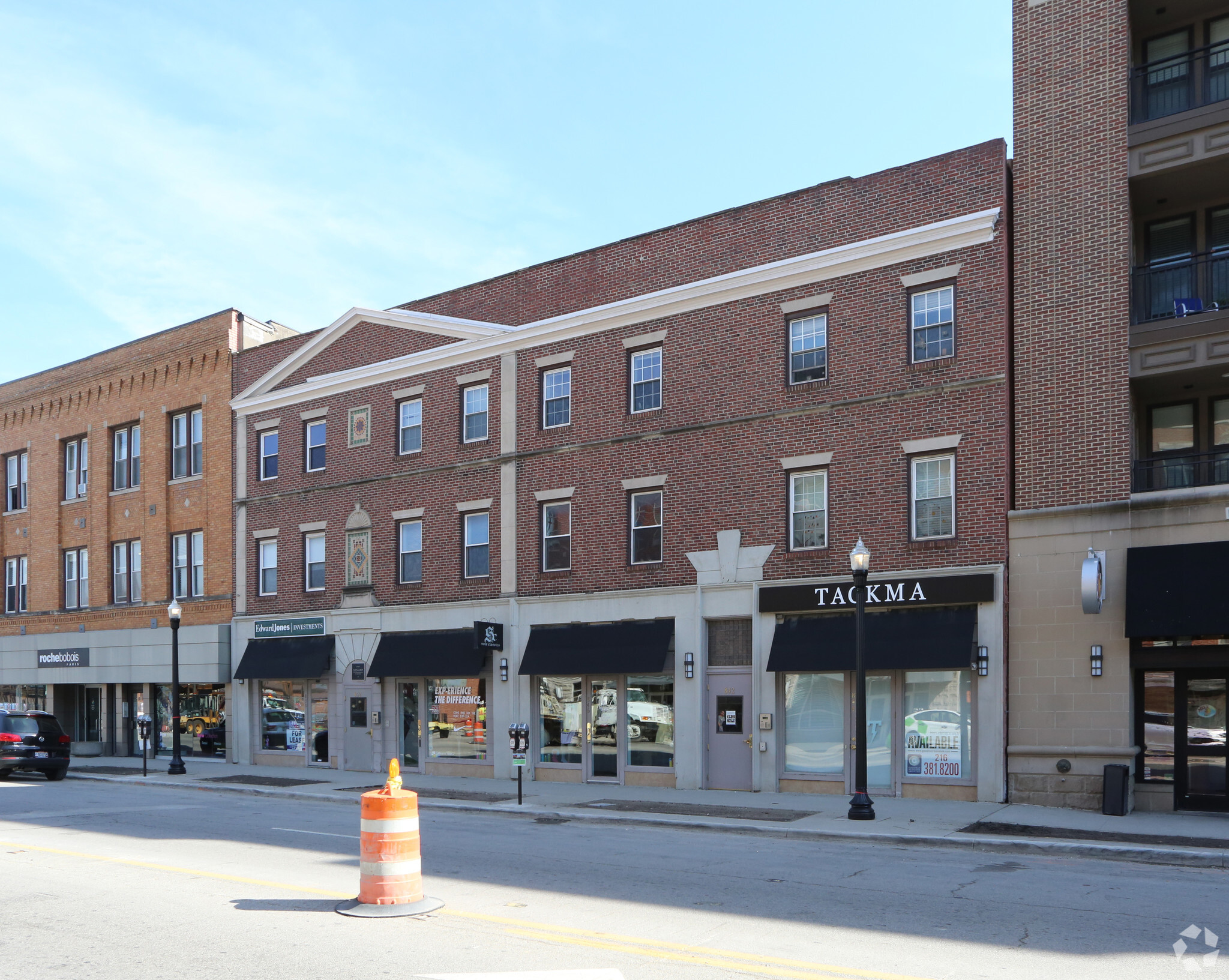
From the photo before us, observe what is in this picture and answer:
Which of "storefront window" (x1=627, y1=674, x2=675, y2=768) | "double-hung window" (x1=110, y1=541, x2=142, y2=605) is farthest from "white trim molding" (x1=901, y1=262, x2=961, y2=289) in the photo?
"double-hung window" (x1=110, y1=541, x2=142, y2=605)

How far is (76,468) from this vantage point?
3666 centimetres

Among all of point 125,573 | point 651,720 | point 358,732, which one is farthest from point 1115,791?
point 125,573

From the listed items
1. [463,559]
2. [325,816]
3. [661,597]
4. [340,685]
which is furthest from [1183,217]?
[340,685]

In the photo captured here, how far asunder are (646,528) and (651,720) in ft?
12.8

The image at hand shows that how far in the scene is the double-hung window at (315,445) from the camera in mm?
29142

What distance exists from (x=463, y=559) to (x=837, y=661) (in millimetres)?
9948

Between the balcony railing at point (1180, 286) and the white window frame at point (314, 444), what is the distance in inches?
770

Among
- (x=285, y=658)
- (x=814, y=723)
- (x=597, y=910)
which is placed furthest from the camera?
(x=285, y=658)

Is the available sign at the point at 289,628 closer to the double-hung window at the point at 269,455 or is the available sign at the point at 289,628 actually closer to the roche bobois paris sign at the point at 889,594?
the double-hung window at the point at 269,455

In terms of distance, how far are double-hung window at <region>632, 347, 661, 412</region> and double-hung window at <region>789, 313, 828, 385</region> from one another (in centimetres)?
305

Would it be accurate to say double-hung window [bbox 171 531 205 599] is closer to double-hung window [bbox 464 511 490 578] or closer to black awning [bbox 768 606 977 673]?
double-hung window [bbox 464 511 490 578]

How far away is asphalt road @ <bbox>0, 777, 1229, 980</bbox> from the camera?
8305mm

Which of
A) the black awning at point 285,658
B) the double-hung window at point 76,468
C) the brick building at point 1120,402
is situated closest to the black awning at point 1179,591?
the brick building at point 1120,402

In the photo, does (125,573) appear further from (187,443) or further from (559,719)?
(559,719)
